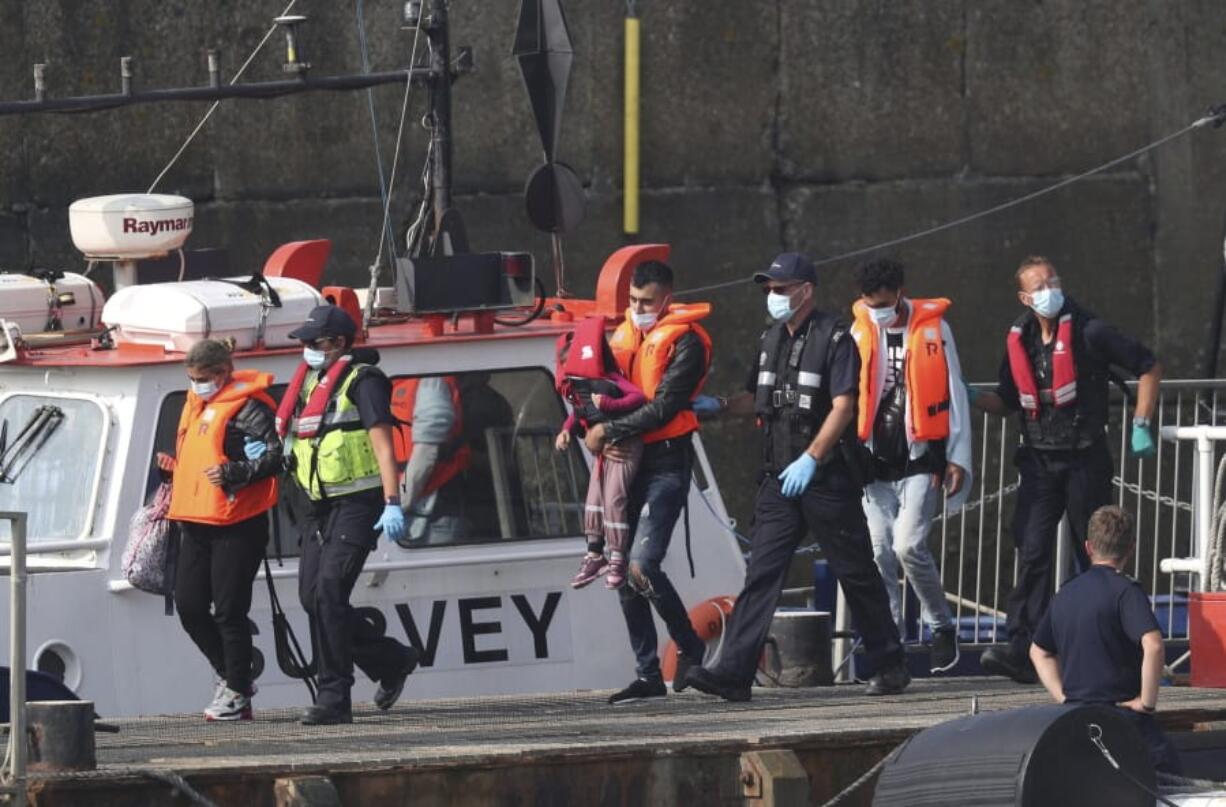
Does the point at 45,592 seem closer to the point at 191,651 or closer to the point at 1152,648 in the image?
the point at 191,651

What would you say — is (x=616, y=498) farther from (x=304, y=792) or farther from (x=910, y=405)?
(x=304, y=792)

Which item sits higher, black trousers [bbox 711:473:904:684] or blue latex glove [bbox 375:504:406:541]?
blue latex glove [bbox 375:504:406:541]

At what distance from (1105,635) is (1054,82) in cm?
784

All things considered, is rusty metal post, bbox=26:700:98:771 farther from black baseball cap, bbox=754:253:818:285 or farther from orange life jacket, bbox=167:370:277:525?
black baseball cap, bbox=754:253:818:285

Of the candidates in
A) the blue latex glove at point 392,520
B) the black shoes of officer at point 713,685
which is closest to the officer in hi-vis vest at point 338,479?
the blue latex glove at point 392,520

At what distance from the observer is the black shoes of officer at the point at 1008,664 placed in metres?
10.2

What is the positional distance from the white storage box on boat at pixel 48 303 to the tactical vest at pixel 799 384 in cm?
262

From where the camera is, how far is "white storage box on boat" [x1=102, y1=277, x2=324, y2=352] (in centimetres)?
970

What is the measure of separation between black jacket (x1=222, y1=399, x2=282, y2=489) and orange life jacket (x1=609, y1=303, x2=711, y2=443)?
1.27 m

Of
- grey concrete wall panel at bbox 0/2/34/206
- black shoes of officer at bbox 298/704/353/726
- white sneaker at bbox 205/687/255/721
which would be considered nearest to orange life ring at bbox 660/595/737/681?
black shoes of officer at bbox 298/704/353/726

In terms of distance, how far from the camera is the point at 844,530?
962 centimetres

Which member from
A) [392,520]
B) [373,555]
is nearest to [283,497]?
[373,555]

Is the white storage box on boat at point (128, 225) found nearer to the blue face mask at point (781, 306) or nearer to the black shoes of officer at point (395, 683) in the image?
the black shoes of officer at point (395, 683)

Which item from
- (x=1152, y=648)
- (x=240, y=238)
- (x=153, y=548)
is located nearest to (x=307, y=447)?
(x=153, y=548)
